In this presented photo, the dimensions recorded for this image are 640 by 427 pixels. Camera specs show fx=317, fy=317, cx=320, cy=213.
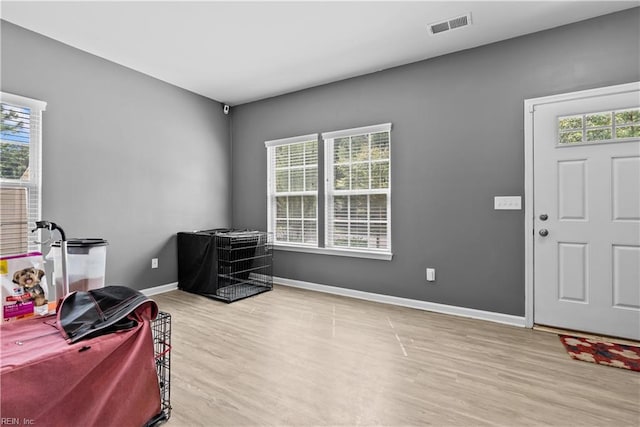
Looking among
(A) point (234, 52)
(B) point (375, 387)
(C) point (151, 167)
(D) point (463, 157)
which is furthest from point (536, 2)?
(C) point (151, 167)

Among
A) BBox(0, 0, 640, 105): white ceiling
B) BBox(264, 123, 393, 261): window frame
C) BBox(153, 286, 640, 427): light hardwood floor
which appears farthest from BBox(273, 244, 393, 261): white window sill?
BBox(0, 0, 640, 105): white ceiling

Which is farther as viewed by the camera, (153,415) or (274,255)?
(274,255)

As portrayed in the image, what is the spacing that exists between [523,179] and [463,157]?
580 millimetres

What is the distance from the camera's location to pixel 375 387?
1963mm

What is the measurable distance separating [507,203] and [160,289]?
4.14m

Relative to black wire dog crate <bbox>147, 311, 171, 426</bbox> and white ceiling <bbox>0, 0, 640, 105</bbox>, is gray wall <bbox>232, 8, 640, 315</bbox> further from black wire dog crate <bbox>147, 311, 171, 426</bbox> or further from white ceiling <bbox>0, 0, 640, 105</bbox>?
black wire dog crate <bbox>147, 311, 171, 426</bbox>

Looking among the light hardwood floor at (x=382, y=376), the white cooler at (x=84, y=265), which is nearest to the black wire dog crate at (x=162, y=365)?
the light hardwood floor at (x=382, y=376)

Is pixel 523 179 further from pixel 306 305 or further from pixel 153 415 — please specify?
pixel 153 415

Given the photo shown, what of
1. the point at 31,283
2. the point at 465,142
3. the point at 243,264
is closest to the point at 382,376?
the point at 31,283

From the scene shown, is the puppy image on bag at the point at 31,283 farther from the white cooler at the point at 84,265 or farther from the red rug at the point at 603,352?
the red rug at the point at 603,352

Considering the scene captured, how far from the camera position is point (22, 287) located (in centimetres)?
148

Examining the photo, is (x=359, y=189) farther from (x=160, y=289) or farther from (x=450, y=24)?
(x=160, y=289)

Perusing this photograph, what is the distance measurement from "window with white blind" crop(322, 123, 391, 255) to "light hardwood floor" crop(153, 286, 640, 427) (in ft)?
3.58

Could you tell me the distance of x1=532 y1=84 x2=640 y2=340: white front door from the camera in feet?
8.50
